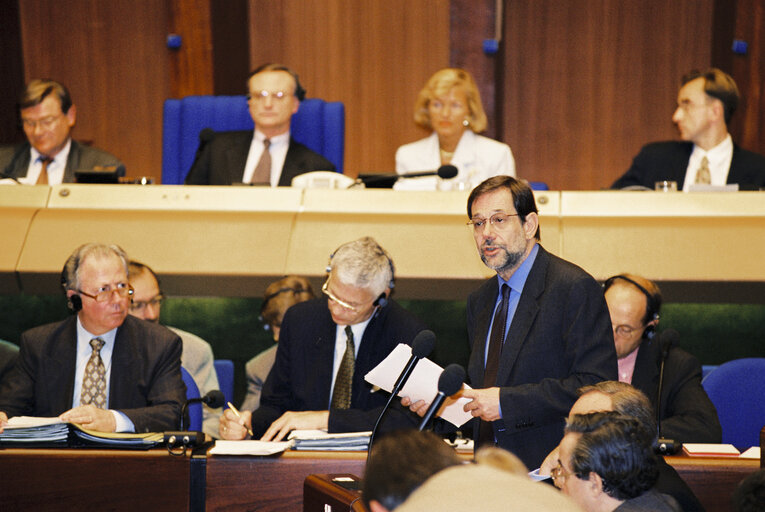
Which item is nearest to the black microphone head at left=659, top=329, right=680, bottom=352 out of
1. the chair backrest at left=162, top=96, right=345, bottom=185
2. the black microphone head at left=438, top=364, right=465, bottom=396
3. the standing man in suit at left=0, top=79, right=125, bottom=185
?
the black microphone head at left=438, top=364, right=465, bottom=396

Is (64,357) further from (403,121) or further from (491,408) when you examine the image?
(403,121)

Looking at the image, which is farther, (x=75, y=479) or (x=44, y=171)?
(x=44, y=171)

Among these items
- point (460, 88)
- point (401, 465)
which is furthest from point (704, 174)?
point (401, 465)

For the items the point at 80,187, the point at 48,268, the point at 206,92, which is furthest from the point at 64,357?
the point at 206,92

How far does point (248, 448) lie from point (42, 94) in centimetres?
291

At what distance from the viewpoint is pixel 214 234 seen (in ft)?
13.5

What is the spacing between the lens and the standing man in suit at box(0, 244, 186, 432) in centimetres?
320

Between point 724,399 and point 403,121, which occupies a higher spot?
point 403,121

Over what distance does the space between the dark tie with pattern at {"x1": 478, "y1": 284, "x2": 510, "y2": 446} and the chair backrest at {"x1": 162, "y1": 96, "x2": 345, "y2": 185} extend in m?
2.49

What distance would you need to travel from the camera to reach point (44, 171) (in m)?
4.93

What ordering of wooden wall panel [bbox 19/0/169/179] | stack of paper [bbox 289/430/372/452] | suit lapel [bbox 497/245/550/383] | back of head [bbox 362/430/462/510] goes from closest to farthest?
back of head [bbox 362/430/462/510]
suit lapel [bbox 497/245/550/383]
stack of paper [bbox 289/430/372/452]
wooden wall panel [bbox 19/0/169/179]

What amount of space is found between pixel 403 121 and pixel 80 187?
289 cm

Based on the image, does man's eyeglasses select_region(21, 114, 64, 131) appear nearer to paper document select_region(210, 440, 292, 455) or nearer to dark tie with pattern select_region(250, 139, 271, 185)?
dark tie with pattern select_region(250, 139, 271, 185)

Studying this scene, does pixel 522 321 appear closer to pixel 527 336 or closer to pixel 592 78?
pixel 527 336
